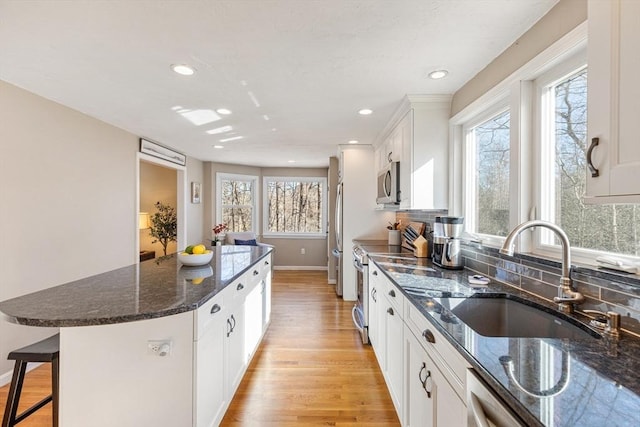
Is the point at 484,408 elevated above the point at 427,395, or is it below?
above

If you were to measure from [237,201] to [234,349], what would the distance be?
4938mm

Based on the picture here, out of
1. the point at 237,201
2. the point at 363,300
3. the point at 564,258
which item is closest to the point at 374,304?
the point at 363,300

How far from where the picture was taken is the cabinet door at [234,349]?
74.6 inches

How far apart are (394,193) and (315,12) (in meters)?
1.77

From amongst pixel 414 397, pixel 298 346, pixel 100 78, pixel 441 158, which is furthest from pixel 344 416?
pixel 100 78

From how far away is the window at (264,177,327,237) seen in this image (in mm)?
6898

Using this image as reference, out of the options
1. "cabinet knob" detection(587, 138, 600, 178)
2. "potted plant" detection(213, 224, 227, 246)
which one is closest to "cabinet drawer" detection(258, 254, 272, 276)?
"cabinet knob" detection(587, 138, 600, 178)

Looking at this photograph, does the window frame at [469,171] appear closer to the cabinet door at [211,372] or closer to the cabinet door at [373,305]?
the cabinet door at [373,305]

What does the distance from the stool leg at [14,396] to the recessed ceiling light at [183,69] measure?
1.83m

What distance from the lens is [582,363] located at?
2.78ft

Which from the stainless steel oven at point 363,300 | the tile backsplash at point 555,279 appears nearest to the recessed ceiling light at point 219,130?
the stainless steel oven at point 363,300

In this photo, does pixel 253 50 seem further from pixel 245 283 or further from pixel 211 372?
pixel 211 372

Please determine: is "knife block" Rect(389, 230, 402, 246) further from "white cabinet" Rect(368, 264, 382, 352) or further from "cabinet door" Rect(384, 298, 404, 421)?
"cabinet door" Rect(384, 298, 404, 421)

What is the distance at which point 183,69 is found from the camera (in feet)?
6.72
